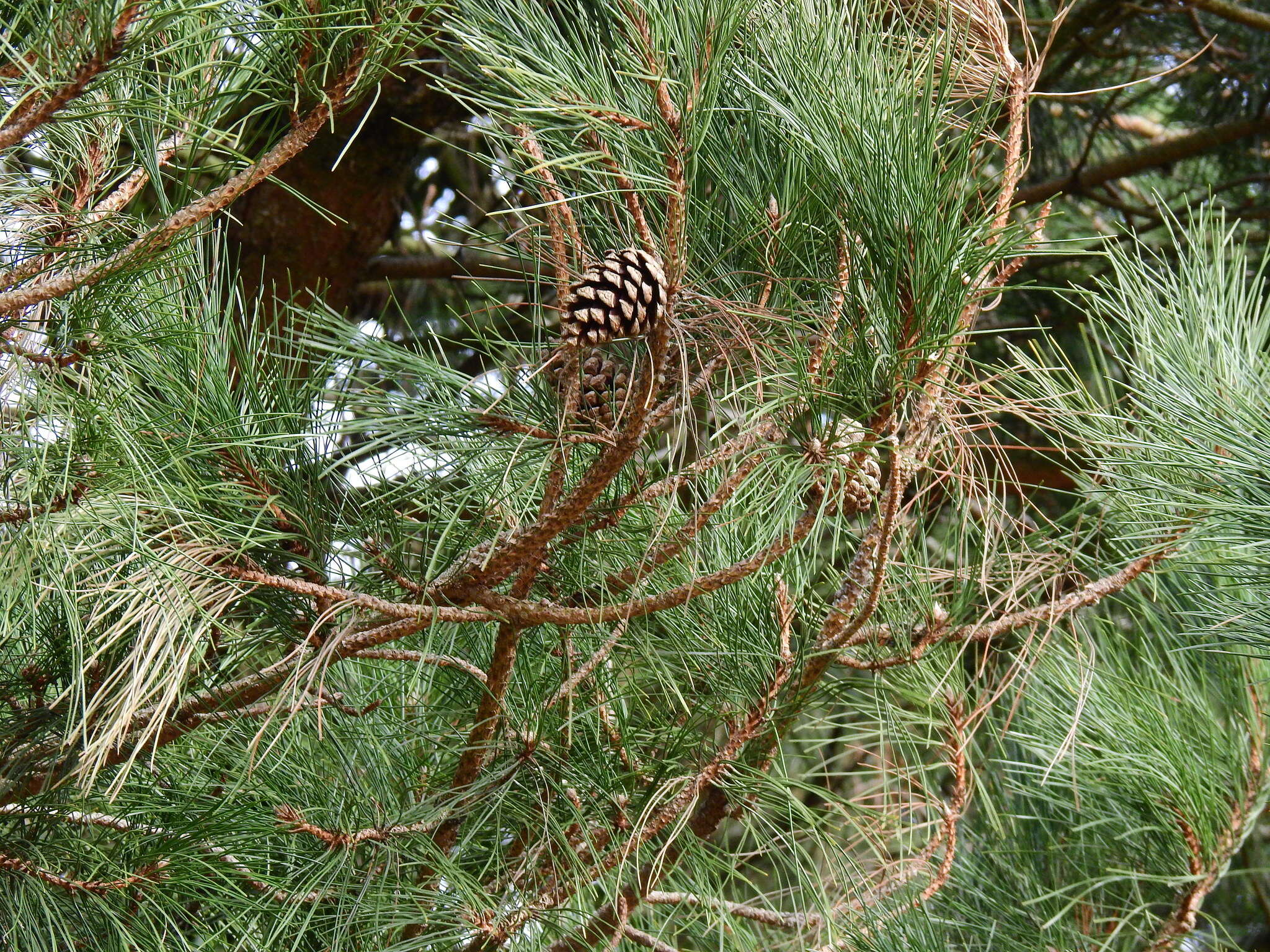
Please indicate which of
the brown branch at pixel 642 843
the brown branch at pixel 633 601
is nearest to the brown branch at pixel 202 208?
the brown branch at pixel 633 601

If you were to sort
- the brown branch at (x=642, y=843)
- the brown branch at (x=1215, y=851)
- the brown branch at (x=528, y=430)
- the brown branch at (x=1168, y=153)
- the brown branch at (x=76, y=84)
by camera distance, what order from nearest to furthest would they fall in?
1. the brown branch at (x=76, y=84)
2. the brown branch at (x=528, y=430)
3. the brown branch at (x=642, y=843)
4. the brown branch at (x=1215, y=851)
5. the brown branch at (x=1168, y=153)

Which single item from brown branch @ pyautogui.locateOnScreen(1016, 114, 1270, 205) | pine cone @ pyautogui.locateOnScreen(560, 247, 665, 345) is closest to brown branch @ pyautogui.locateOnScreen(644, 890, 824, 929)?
pine cone @ pyautogui.locateOnScreen(560, 247, 665, 345)

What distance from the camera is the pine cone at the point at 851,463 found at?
0.49 metres

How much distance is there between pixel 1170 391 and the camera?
565 millimetres

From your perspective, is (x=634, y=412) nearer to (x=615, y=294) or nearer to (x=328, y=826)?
(x=615, y=294)

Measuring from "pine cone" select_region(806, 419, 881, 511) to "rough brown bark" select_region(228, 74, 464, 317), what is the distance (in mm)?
779

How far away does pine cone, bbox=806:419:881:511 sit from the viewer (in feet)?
1.59

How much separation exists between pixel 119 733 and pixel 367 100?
2.88 ft

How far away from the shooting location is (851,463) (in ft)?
1.73

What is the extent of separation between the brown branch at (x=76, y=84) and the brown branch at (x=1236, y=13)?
1.25 meters

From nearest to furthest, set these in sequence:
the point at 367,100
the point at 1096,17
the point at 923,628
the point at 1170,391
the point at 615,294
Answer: the point at 615,294 → the point at 1170,391 → the point at 923,628 → the point at 367,100 → the point at 1096,17

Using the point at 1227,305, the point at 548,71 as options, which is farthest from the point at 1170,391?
the point at 548,71

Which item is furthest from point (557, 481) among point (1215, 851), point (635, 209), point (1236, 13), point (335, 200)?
point (1236, 13)

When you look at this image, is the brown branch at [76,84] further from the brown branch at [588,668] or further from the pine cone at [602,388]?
the brown branch at [588,668]
